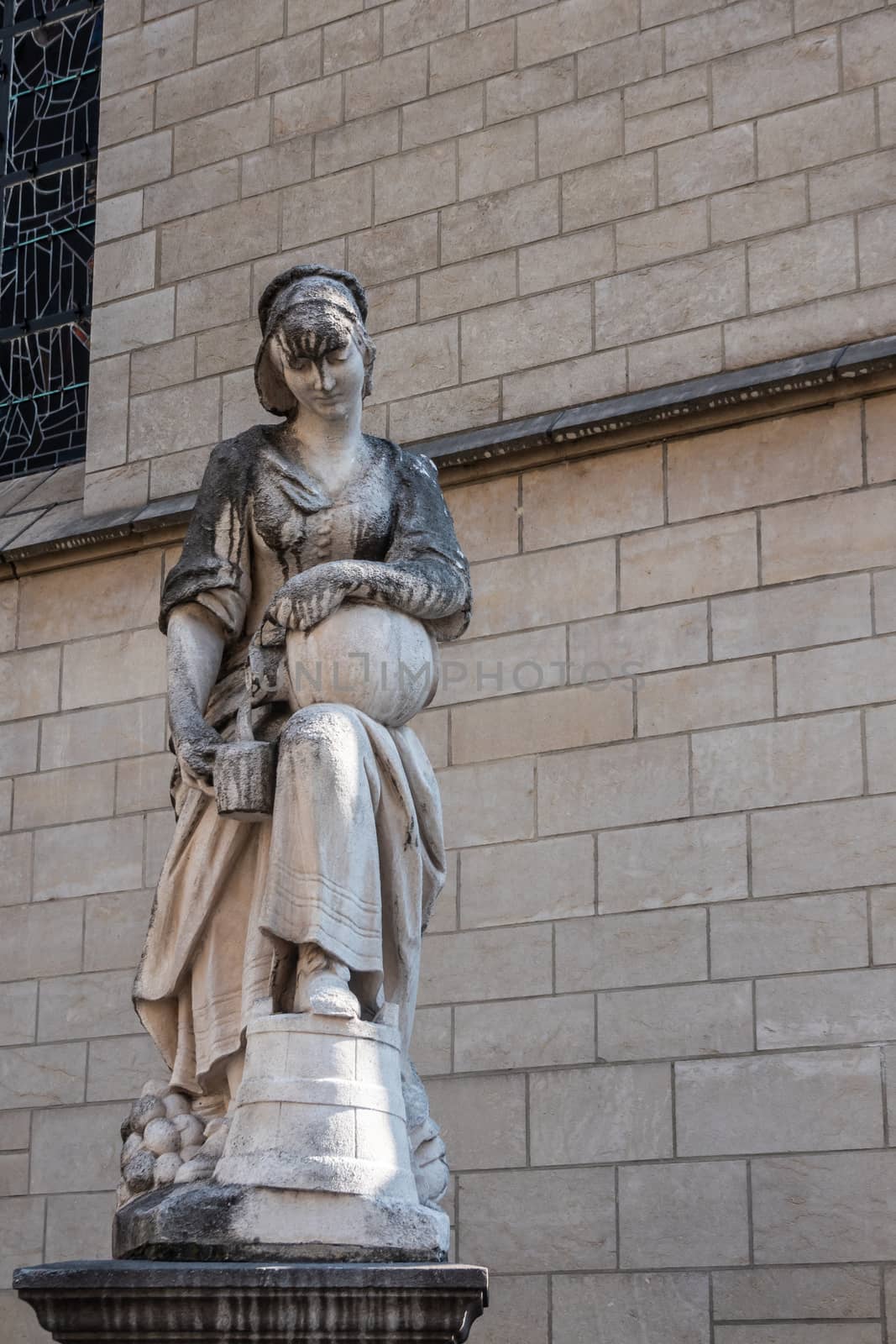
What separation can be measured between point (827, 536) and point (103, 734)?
133 inches

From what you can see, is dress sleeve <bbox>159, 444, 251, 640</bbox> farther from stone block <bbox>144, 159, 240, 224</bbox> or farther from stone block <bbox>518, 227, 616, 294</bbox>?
stone block <bbox>144, 159, 240, 224</bbox>

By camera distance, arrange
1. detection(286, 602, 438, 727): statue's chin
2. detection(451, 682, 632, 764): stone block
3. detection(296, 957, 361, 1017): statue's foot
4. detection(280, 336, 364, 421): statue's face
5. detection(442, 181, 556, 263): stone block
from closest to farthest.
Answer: detection(296, 957, 361, 1017): statue's foot
detection(286, 602, 438, 727): statue's chin
detection(280, 336, 364, 421): statue's face
detection(451, 682, 632, 764): stone block
detection(442, 181, 556, 263): stone block

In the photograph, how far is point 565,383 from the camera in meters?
8.66

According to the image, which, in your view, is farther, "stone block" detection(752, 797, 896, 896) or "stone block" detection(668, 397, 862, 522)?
"stone block" detection(668, 397, 862, 522)

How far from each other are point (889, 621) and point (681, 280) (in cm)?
177

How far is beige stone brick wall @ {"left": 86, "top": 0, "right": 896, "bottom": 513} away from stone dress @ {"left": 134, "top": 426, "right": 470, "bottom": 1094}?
3.33 m

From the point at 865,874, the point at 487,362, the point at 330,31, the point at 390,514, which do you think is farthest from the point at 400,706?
the point at 330,31

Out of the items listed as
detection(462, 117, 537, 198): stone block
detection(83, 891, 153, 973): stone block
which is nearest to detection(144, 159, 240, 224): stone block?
detection(462, 117, 537, 198): stone block

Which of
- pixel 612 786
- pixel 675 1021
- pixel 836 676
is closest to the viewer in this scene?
pixel 675 1021

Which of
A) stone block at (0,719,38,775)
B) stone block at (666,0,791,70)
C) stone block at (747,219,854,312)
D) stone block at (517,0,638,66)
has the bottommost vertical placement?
stone block at (0,719,38,775)

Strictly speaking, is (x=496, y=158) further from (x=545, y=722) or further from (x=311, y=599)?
(x=311, y=599)

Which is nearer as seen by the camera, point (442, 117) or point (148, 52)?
point (442, 117)

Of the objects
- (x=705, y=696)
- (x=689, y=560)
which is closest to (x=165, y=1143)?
(x=705, y=696)

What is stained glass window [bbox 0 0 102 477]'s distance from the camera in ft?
35.3
